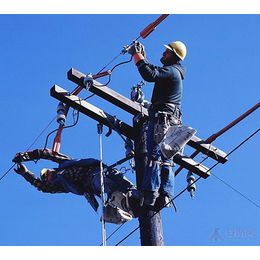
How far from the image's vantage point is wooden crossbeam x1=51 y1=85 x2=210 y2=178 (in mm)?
10352

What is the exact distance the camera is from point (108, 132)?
10.6 m

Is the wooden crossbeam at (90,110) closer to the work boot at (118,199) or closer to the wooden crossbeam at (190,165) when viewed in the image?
the wooden crossbeam at (190,165)

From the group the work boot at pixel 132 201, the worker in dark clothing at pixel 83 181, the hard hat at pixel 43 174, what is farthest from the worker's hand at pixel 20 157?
the work boot at pixel 132 201

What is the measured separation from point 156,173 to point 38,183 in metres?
2.36

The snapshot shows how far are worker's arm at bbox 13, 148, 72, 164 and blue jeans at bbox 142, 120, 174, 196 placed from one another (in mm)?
1811

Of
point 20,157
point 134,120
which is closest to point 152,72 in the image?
point 134,120

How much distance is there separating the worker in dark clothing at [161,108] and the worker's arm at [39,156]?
1.75m

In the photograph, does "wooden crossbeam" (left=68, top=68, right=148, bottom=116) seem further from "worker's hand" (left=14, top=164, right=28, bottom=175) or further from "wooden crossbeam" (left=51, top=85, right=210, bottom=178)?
"worker's hand" (left=14, top=164, right=28, bottom=175)

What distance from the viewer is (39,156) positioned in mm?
10938

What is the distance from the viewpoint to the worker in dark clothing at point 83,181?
33.3 ft

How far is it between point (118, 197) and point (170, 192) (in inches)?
31.5

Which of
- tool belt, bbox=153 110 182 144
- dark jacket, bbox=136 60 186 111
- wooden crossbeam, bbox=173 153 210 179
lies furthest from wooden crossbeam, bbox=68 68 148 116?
wooden crossbeam, bbox=173 153 210 179

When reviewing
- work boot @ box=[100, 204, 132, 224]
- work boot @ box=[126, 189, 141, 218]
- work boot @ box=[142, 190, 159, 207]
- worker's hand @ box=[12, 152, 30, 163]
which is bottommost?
work boot @ box=[142, 190, 159, 207]

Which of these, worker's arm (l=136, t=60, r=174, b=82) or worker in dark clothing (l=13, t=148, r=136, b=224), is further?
worker in dark clothing (l=13, t=148, r=136, b=224)
